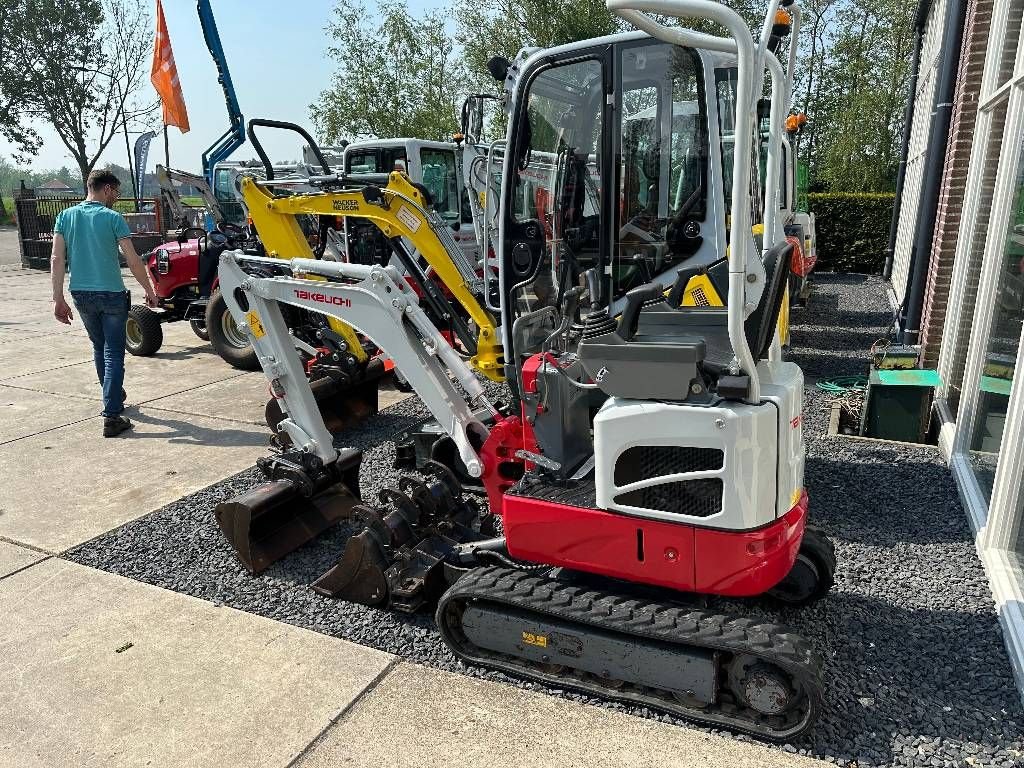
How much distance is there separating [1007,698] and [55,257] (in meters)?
6.99

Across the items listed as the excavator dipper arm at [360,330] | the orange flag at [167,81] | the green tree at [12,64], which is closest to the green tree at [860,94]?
the orange flag at [167,81]

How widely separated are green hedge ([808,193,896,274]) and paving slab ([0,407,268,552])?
14625 mm

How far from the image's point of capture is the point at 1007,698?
2969 mm

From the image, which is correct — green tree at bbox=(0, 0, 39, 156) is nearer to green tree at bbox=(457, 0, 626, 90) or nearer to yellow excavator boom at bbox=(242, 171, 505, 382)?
green tree at bbox=(457, 0, 626, 90)

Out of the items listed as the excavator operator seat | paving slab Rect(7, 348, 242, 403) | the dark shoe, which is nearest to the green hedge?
paving slab Rect(7, 348, 242, 403)

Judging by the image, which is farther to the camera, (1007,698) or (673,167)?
(673,167)

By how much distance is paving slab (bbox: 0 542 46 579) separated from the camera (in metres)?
4.18

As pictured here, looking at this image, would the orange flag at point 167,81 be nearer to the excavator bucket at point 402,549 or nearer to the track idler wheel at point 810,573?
the excavator bucket at point 402,549

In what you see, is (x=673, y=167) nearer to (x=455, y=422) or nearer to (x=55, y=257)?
(x=455, y=422)

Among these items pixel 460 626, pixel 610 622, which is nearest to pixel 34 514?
pixel 460 626

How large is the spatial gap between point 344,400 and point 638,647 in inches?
171

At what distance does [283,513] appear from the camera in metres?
4.36

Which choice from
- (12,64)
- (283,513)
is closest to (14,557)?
(283,513)

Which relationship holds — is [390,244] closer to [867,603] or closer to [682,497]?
[682,497]
